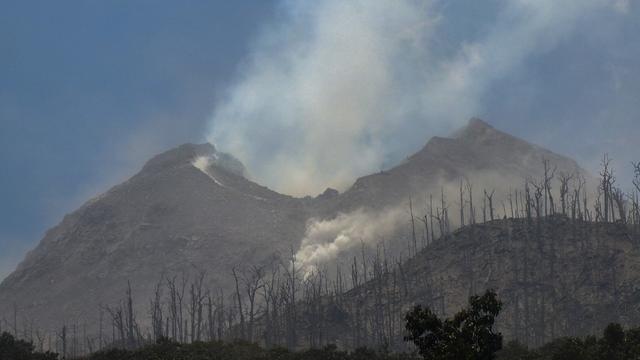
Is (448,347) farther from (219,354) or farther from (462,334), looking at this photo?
(219,354)

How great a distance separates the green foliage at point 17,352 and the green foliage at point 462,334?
30873 millimetres

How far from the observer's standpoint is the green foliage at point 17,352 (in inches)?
1833

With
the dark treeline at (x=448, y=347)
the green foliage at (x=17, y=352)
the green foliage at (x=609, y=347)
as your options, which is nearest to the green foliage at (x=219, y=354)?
the dark treeline at (x=448, y=347)

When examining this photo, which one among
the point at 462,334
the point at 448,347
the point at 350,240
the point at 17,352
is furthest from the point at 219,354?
the point at 350,240

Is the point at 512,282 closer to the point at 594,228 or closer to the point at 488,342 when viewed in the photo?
the point at 594,228

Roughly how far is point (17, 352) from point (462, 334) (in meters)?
37.3

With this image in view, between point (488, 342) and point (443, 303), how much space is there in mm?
71370

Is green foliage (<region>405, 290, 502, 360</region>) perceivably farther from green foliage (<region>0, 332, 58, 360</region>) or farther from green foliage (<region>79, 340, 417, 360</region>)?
green foliage (<region>0, 332, 58, 360</region>)

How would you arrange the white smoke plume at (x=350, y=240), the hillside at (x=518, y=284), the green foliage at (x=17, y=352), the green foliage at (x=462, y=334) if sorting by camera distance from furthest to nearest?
the white smoke plume at (x=350, y=240) < the hillside at (x=518, y=284) < the green foliage at (x=17, y=352) < the green foliage at (x=462, y=334)

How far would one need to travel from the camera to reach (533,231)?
10712 centimetres

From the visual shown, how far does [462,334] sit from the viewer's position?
23.5 metres

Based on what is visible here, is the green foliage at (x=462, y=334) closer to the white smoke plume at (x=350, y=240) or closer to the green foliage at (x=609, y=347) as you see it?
the green foliage at (x=609, y=347)

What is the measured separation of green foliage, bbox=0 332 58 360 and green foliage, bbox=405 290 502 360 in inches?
1215

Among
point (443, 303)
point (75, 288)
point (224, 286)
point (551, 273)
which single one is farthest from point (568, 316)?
point (75, 288)
